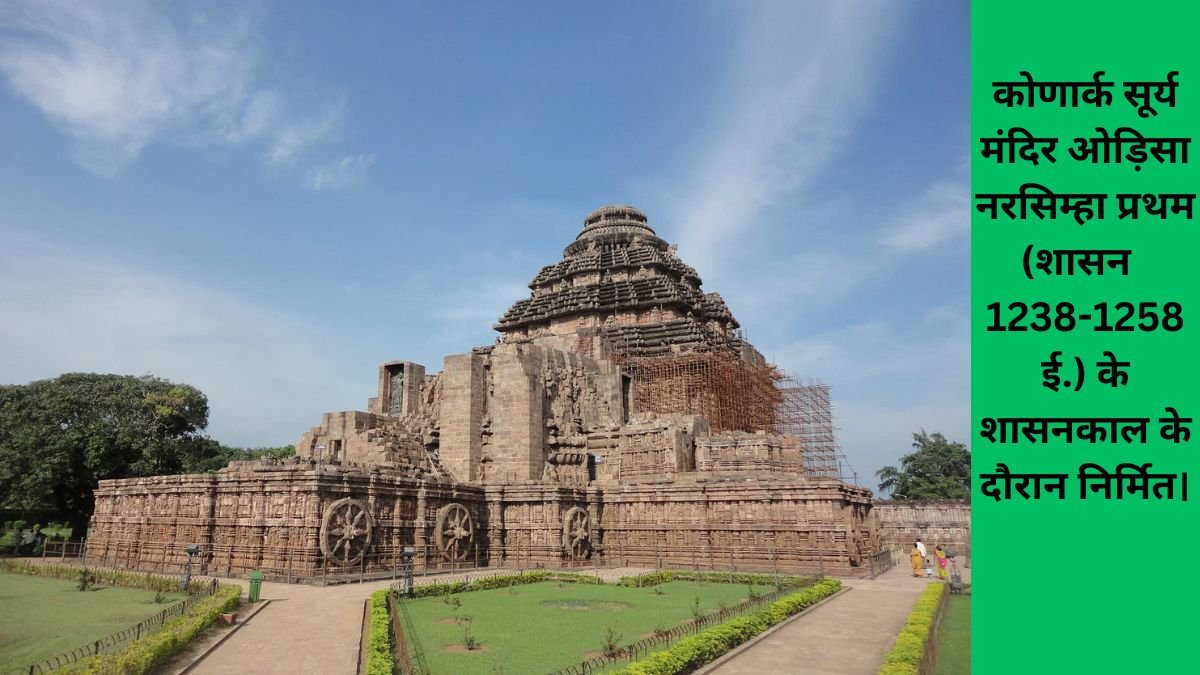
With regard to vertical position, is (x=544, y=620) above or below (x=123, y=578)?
above

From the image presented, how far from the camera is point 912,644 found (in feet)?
37.4

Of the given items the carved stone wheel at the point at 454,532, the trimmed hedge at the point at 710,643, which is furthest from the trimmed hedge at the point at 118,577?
the trimmed hedge at the point at 710,643

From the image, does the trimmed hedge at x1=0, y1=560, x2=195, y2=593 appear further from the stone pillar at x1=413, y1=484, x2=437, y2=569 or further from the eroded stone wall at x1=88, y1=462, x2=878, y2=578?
the stone pillar at x1=413, y1=484, x2=437, y2=569

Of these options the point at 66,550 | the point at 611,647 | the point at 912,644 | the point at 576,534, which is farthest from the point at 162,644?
the point at 66,550

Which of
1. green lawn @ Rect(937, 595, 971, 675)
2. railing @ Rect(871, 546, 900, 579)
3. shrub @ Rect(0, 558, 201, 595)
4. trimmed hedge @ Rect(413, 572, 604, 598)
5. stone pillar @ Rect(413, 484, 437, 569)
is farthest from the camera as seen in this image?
railing @ Rect(871, 546, 900, 579)

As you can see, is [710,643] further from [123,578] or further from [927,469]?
[927,469]

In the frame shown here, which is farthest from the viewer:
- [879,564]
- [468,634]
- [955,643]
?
[879,564]

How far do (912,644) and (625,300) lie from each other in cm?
4330

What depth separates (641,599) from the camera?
65.9 ft

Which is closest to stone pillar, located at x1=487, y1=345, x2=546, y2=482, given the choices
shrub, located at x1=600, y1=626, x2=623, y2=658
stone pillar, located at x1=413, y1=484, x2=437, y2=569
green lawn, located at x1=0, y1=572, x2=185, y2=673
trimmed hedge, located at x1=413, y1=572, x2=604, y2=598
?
stone pillar, located at x1=413, y1=484, x2=437, y2=569

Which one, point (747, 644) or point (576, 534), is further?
point (576, 534)

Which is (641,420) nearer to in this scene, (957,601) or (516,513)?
(516,513)

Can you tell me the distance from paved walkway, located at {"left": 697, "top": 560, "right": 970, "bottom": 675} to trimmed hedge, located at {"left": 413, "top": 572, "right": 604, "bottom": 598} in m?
8.93

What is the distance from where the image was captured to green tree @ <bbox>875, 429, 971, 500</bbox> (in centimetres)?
6244
